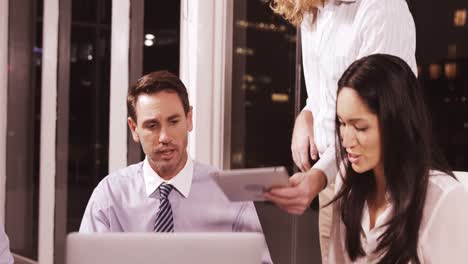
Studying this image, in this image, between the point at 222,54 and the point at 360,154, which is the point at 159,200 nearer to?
the point at 360,154

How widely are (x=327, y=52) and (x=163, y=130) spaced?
0.57 m

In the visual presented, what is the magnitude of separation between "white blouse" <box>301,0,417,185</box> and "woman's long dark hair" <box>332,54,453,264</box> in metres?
0.24

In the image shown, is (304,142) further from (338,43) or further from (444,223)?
(444,223)

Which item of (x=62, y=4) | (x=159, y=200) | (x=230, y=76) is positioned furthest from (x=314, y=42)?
(x=62, y=4)

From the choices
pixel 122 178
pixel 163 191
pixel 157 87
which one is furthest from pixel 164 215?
pixel 157 87

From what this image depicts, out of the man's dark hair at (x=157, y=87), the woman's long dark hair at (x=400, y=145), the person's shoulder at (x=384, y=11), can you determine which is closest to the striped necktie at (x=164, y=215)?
the man's dark hair at (x=157, y=87)

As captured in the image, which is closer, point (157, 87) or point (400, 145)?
point (400, 145)

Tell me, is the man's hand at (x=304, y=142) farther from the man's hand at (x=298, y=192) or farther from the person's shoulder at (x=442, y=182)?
the person's shoulder at (x=442, y=182)

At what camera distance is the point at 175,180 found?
80.3 inches

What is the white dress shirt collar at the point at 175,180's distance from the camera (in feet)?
6.57

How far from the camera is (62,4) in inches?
181

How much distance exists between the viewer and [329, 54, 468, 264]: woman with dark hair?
1453 mm

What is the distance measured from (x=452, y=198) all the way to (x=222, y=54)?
217cm

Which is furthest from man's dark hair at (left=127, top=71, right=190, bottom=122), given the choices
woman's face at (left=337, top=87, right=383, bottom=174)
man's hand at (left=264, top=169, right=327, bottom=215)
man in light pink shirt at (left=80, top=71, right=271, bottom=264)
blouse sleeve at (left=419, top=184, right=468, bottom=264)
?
blouse sleeve at (left=419, top=184, right=468, bottom=264)
